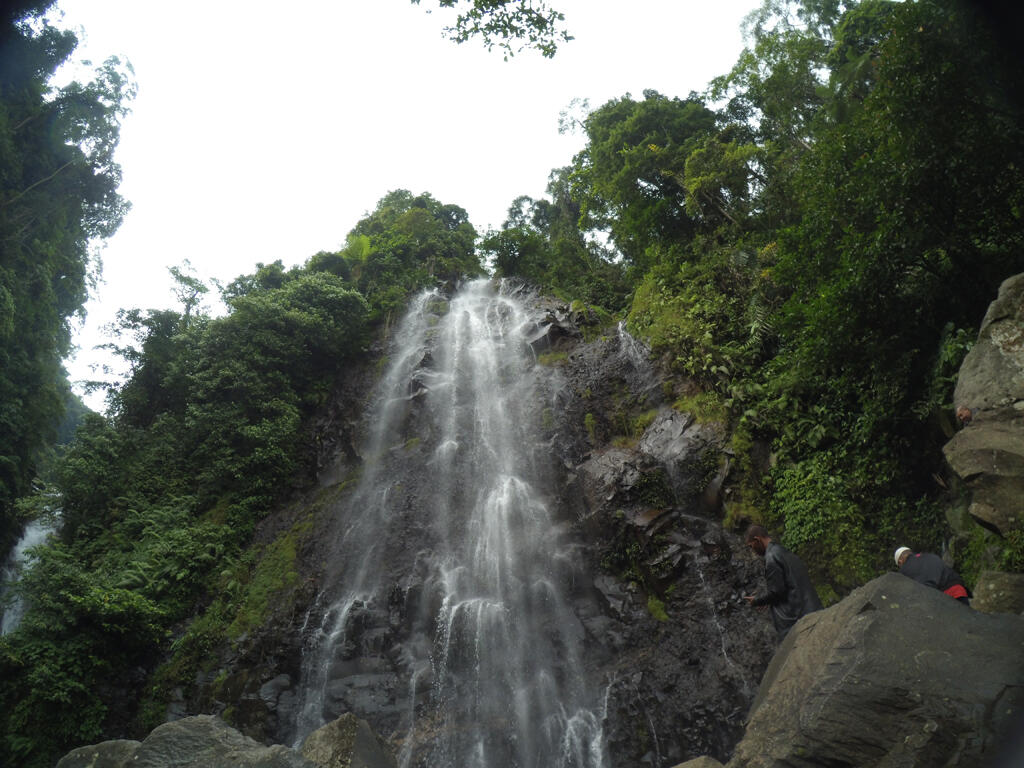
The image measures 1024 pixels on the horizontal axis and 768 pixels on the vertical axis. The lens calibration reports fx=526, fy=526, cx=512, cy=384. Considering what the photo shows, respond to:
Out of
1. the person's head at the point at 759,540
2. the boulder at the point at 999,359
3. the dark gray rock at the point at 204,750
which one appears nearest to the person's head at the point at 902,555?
the person's head at the point at 759,540

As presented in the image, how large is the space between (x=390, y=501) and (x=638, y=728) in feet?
24.8

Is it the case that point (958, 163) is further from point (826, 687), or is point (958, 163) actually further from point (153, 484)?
point (153, 484)

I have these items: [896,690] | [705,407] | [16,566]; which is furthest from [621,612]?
[16,566]

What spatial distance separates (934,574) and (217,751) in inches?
261

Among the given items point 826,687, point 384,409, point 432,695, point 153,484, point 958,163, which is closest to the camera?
point 826,687

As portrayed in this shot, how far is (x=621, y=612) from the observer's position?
344 inches

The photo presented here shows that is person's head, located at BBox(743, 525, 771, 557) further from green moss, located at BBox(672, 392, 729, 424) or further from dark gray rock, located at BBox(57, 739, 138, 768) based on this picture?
dark gray rock, located at BBox(57, 739, 138, 768)

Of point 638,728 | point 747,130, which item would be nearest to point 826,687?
point 638,728

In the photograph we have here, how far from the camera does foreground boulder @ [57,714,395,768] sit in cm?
439

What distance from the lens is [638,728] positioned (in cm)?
716

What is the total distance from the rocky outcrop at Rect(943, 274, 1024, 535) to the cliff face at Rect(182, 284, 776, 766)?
344 cm

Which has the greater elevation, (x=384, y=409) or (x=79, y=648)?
(x=384, y=409)

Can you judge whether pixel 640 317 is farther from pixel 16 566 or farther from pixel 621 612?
pixel 16 566

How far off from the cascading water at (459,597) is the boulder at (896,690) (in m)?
4.32
